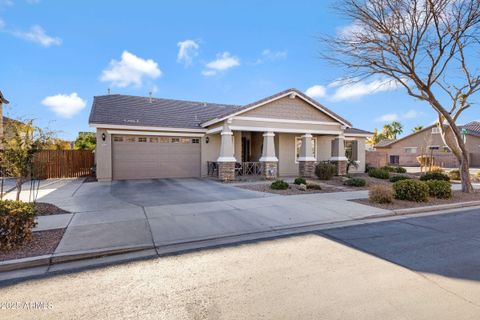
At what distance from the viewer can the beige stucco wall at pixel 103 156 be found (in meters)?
14.4

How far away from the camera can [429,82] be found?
36.4ft

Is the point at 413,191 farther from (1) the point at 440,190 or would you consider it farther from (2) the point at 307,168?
(2) the point at 307,168

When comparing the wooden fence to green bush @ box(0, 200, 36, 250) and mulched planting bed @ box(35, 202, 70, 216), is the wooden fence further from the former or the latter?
green bush @ box(0, 200, 36, 250)

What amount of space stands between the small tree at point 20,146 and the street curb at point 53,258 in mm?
3491

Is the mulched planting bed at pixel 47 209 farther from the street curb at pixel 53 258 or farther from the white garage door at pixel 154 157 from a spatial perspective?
the white garage door at pixel 154 157

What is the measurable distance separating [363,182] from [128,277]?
41.5 ft

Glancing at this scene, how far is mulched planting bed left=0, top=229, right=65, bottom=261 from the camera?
14.5 feet

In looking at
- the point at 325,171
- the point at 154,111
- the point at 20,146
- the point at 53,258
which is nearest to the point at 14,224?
the point at 53,258

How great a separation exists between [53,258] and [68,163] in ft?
48.7

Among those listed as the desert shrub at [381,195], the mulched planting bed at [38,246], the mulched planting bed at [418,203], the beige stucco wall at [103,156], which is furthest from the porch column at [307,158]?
the mulched planting bed at [38,246]

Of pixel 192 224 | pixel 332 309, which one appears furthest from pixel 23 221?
pixel 332 309

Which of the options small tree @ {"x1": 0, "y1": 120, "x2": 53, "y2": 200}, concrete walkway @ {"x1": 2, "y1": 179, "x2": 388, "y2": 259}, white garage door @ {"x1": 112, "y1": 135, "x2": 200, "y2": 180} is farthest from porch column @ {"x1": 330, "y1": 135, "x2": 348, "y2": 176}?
small tree @ {"x1": 0, "y1": 120, "x2": 53, "y2": 200}

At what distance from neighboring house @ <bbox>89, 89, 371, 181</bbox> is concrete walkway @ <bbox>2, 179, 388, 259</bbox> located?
4.73m

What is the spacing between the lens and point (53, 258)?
171 inches
